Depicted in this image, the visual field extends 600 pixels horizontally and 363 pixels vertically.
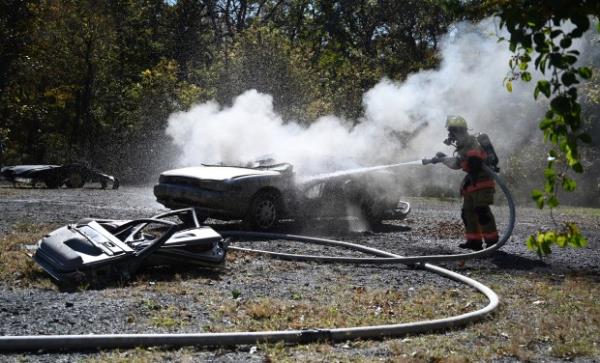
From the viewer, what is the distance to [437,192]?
1168 inches

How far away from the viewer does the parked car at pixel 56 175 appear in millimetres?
23922

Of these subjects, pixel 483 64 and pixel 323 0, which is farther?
pixel 323 0

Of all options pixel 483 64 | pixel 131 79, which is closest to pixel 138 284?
pixel 483 64

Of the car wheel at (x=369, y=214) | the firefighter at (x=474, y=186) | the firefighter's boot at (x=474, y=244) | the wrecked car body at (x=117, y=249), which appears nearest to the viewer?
the wrecked car body at (x=117, y=249)

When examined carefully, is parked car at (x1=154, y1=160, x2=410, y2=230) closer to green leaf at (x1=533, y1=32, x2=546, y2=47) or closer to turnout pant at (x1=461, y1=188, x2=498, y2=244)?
turnout pant at (x1=461, y1=188, x2=498, y2=244)

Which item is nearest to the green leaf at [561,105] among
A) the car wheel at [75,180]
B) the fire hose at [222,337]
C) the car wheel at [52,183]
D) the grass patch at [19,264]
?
the fire hose at [222,337]

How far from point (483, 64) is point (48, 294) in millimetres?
12368

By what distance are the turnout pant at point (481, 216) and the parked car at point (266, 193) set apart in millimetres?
2574

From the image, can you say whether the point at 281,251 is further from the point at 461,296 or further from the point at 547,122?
the point at 547,122

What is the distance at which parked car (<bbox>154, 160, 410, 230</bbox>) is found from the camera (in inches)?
433

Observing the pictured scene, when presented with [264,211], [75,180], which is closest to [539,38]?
[264,211]

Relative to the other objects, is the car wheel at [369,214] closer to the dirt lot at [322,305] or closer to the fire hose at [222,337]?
the dirt lot at [322,305]

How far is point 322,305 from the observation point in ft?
20.7

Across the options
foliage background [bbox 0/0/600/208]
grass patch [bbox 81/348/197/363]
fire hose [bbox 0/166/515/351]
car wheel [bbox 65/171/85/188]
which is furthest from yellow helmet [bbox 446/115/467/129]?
car wheel [bbox 65/171/85/188]
